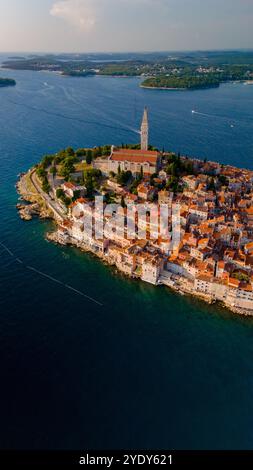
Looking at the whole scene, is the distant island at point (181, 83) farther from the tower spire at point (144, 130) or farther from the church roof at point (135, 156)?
the church roof at point (135, 156)

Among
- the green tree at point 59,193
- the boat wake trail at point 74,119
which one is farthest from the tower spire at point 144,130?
the boat wake trail at point 74,119

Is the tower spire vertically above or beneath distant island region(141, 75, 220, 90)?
beneath

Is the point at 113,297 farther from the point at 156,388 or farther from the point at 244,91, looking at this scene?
the point at 244,91

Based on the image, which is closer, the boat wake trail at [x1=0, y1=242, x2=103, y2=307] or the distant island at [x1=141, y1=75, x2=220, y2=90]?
the boat wake trail at [x1=0, y1=242, x2=103, y2=307]

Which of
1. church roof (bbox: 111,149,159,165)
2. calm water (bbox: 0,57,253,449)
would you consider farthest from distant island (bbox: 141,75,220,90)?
calm water (bbox: 0,57,253,449)

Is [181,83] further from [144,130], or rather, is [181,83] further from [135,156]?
[135,156]

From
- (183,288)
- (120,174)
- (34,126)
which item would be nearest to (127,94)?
(34,126)

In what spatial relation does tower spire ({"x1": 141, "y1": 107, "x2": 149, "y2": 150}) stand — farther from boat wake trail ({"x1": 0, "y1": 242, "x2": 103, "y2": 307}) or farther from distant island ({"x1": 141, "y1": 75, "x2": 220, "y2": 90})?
distant island ({"x1": 141, "y1": 75, "x2": 220, "y2": 90})
